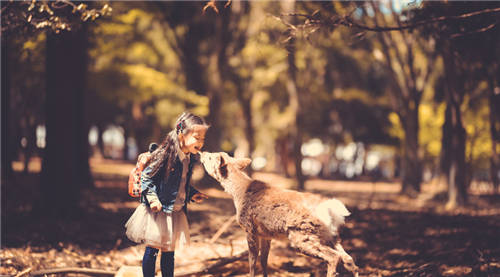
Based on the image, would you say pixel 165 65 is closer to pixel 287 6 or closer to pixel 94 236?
pixel 287 6

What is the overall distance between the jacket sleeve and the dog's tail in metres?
1.61

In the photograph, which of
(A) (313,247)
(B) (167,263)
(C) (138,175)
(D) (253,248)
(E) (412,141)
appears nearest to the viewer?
(A) (313,247)

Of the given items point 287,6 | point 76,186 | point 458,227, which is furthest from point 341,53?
point 76,186

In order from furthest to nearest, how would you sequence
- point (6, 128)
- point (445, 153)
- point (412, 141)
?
point (412, 141), point (445, 153), point (6, 128)

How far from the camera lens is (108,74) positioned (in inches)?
742

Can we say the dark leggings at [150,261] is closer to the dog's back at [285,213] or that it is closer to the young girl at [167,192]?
the young girl at [167,192]

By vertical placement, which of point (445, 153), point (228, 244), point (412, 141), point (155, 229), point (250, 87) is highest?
point (250, 87)

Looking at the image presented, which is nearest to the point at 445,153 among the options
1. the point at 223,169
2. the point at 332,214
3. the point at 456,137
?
the point at 456,137

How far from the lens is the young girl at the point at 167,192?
14.0ft

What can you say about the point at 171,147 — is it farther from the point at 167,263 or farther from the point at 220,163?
the point at 167,263

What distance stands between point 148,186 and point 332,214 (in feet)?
5.98

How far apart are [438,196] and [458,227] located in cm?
635

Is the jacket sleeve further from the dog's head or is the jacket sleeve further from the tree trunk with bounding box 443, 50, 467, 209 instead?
the tree trunk with bounding box 443, 50, 467, 209

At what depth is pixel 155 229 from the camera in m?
4.26
